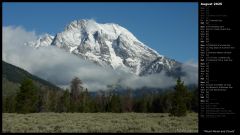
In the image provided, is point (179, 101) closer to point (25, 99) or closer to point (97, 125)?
point (25, 99)

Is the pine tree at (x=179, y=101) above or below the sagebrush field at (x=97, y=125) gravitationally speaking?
above

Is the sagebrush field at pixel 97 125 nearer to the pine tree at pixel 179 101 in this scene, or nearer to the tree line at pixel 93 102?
the pine tree at pixel 179 101

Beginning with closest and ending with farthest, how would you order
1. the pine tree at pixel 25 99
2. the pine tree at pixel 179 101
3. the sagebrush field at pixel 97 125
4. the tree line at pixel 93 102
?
the sagebrush field at pixel 97 125
the pine tree at pixel 179 101
the tree line at pixel 93 102
the pine tree at pixel 25 99

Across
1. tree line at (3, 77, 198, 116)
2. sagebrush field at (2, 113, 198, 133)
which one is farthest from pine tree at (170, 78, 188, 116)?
sagebrush field at (2, 113, 198, 133)

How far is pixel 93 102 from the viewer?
118m

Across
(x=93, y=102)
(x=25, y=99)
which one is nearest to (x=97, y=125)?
(x=25, y=99)

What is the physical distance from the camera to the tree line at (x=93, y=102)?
6047 cm

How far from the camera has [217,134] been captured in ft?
47.9

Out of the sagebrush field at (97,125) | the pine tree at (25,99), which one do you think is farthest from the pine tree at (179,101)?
the pine tree at (25,99)

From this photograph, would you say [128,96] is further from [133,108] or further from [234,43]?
[234,43]

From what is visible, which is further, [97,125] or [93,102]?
[93,102]

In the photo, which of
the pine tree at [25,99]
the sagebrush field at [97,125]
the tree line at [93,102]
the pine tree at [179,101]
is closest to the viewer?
the sagebrush field at [97,125]

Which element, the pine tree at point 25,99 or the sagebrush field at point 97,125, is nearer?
the sagebrush field at point 97,125

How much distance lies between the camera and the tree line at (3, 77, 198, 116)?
2381 inches
